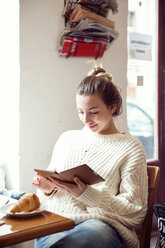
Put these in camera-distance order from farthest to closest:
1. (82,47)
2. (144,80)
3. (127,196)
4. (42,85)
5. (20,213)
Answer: (144,80), (82,47), (42,85), (127,196), (20,213)

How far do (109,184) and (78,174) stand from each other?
0.33 metres

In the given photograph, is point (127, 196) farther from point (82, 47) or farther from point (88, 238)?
point (82, 47)

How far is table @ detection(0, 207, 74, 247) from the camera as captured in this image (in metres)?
1.16

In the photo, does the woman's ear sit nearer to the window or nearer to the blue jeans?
the blue jeans

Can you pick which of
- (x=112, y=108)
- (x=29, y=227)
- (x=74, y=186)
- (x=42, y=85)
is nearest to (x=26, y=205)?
(x=29, y=227)

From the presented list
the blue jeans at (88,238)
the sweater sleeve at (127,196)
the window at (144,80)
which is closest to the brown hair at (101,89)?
the sweater sleeve at (127,196)

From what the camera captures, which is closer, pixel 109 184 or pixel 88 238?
pixel 88 238

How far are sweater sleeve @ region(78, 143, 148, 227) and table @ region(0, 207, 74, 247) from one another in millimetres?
272

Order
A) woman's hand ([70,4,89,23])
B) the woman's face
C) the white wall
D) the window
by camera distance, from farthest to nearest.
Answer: the window
woman's hand ([70,4,89,23])
the white wall
the woman's face

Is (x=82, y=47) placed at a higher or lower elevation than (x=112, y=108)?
higher

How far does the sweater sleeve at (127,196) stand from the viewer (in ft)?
5.23

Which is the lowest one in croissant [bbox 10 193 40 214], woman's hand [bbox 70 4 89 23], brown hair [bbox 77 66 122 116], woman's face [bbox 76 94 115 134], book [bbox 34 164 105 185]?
croissant [bbox 10 193 40 214]

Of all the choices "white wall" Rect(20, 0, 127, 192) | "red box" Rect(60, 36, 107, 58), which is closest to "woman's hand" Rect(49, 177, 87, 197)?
"white wall" Rect(20, 0, 127, 192)

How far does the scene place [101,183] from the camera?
5.85ft
